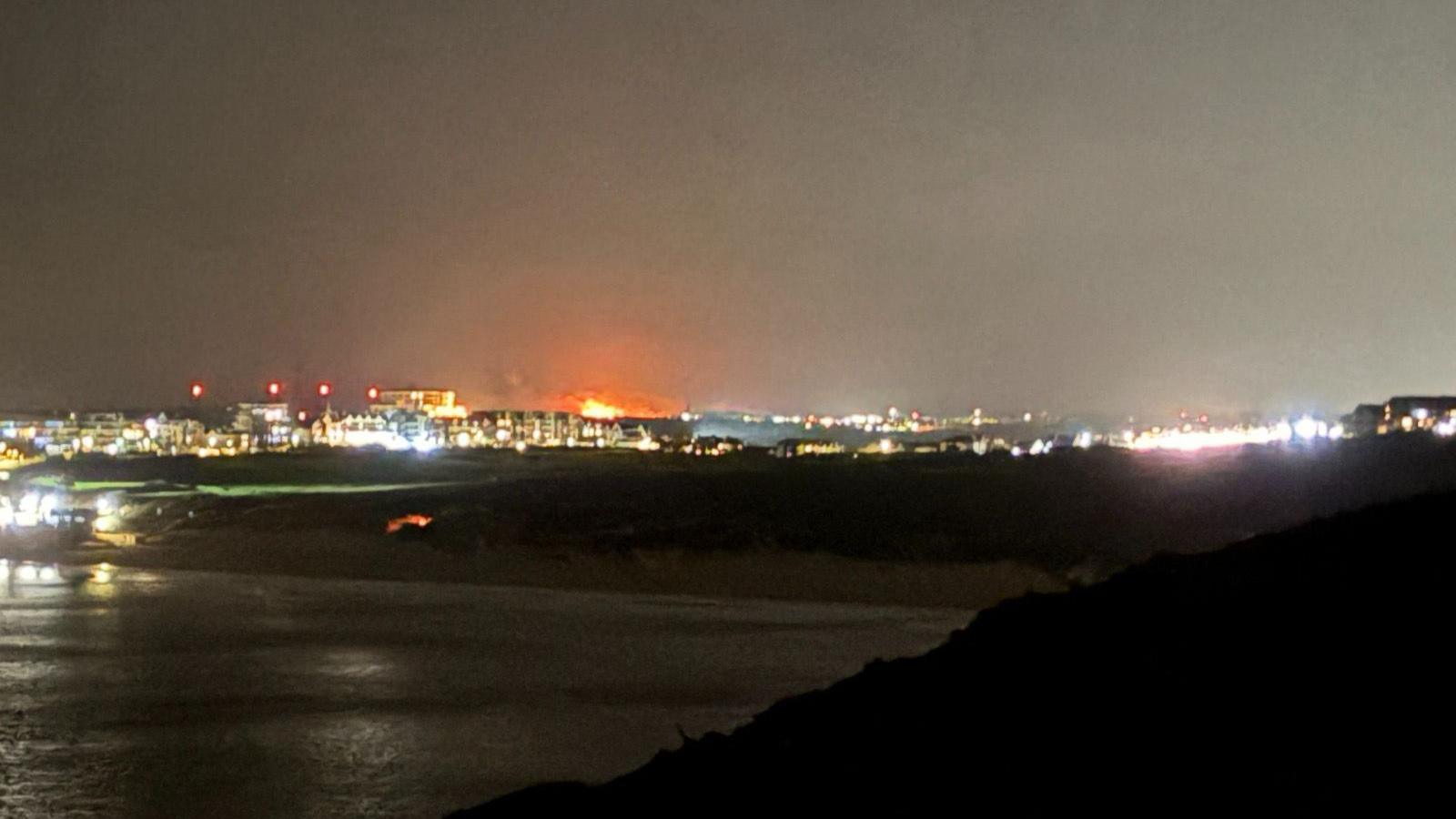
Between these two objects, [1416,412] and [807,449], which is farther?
[807,449]

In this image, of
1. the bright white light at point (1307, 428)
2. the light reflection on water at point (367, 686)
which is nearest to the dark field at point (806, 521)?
the light reflection on water at point (367, 686)

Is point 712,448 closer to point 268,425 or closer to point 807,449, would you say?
point 807,449

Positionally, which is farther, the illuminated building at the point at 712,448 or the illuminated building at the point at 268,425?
the illuminated building at the point at 268,425

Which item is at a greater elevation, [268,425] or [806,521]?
[268,425]

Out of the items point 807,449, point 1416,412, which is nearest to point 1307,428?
point 1416,412

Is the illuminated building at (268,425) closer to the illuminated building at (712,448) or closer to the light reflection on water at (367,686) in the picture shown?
the illuminated building at (712,448)
